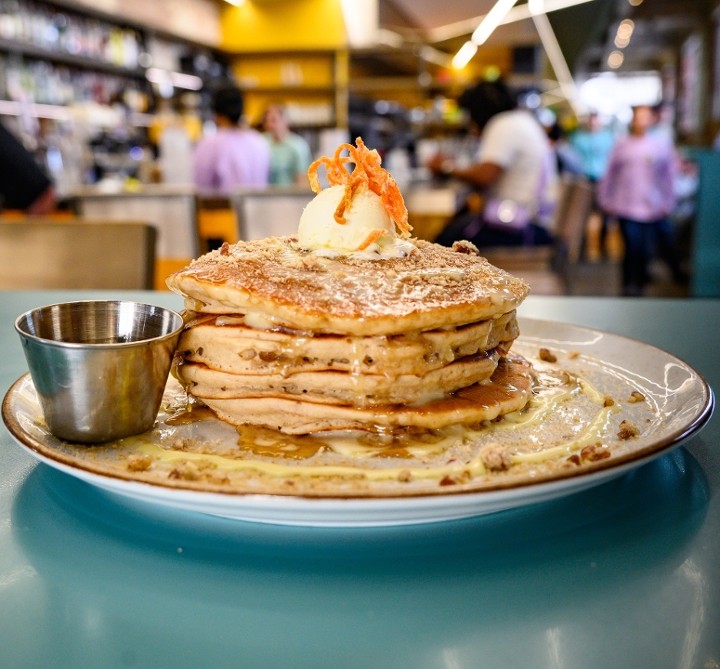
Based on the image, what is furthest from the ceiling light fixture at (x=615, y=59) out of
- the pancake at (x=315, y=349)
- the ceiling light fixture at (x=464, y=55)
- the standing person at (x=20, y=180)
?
the pancake at (x=315, y=349)

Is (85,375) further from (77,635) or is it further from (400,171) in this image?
(400,171)

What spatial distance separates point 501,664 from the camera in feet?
1.69

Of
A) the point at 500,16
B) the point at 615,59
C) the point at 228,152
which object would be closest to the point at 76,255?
the point at 228,152

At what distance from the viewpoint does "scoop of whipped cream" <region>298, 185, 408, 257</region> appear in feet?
3.55

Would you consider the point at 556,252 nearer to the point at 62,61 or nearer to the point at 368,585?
the point at 368,585

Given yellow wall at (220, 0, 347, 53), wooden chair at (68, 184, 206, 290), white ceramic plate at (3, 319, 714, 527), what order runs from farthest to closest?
yellow wall at (220, 0, 347, 53) → wooden chair at (68, 184, 206, 290) → white ceramic plate at (3, 319, 714, 527)

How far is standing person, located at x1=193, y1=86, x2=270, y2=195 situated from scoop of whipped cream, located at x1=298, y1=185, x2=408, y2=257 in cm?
477

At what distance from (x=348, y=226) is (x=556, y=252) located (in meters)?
3.76

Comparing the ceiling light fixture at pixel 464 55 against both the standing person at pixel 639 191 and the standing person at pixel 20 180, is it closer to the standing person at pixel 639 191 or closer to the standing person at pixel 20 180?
the standing person at pixel 639 191

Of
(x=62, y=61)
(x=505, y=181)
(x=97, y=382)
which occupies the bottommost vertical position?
(x=505, y=181)

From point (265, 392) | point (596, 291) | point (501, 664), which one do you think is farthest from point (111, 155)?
point (501, 664)

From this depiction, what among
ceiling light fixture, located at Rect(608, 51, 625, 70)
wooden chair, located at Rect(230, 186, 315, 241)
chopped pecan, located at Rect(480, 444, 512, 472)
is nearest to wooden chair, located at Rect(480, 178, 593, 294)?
wooden chair, located at Rect(230, 186, 315, 241)

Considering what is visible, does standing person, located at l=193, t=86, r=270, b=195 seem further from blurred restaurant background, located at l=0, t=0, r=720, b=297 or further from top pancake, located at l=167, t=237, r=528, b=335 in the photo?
top pancake, located at l=167, t=237, r=528, b=335

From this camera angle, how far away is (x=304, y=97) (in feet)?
36.6
